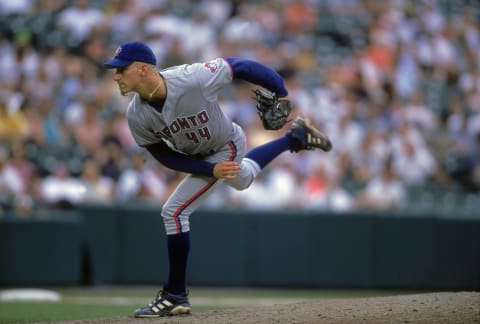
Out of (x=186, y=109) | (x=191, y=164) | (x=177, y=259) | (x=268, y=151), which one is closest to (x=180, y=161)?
(x=191, y=164)

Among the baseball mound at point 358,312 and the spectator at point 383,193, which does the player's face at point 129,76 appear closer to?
the baseball mound at point 358,312

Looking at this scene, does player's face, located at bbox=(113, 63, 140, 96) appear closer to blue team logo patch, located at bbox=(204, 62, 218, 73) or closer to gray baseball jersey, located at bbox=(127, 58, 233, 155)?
gray baseball jersey, located at bbox=(127, 58, 233, 155)

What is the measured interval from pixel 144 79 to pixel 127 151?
548 centimetres

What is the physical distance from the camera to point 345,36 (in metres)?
14.0

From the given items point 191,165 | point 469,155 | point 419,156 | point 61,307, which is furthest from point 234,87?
point 191,165

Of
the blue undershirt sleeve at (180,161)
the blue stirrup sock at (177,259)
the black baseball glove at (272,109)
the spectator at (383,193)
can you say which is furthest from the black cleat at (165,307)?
the spectator at (383,193)

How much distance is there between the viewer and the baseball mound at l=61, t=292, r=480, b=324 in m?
5.12

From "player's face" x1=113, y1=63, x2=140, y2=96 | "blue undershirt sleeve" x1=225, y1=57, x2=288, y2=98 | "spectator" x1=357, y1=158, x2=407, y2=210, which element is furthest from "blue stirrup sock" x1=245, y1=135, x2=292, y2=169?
"spectator" x1=357, y1=158, x2=407, y2=210

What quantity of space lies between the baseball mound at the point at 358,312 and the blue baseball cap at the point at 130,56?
1.62 meters

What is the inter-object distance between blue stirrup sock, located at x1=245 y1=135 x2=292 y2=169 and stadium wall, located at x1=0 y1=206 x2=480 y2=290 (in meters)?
4.22

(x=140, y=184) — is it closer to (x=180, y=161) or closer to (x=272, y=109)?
(x=180, y=161)

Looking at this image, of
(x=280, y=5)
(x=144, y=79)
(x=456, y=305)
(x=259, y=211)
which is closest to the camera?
(x=144, y=79)

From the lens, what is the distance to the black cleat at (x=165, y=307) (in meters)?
5.55

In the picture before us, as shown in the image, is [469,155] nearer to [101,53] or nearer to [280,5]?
[280,5]
